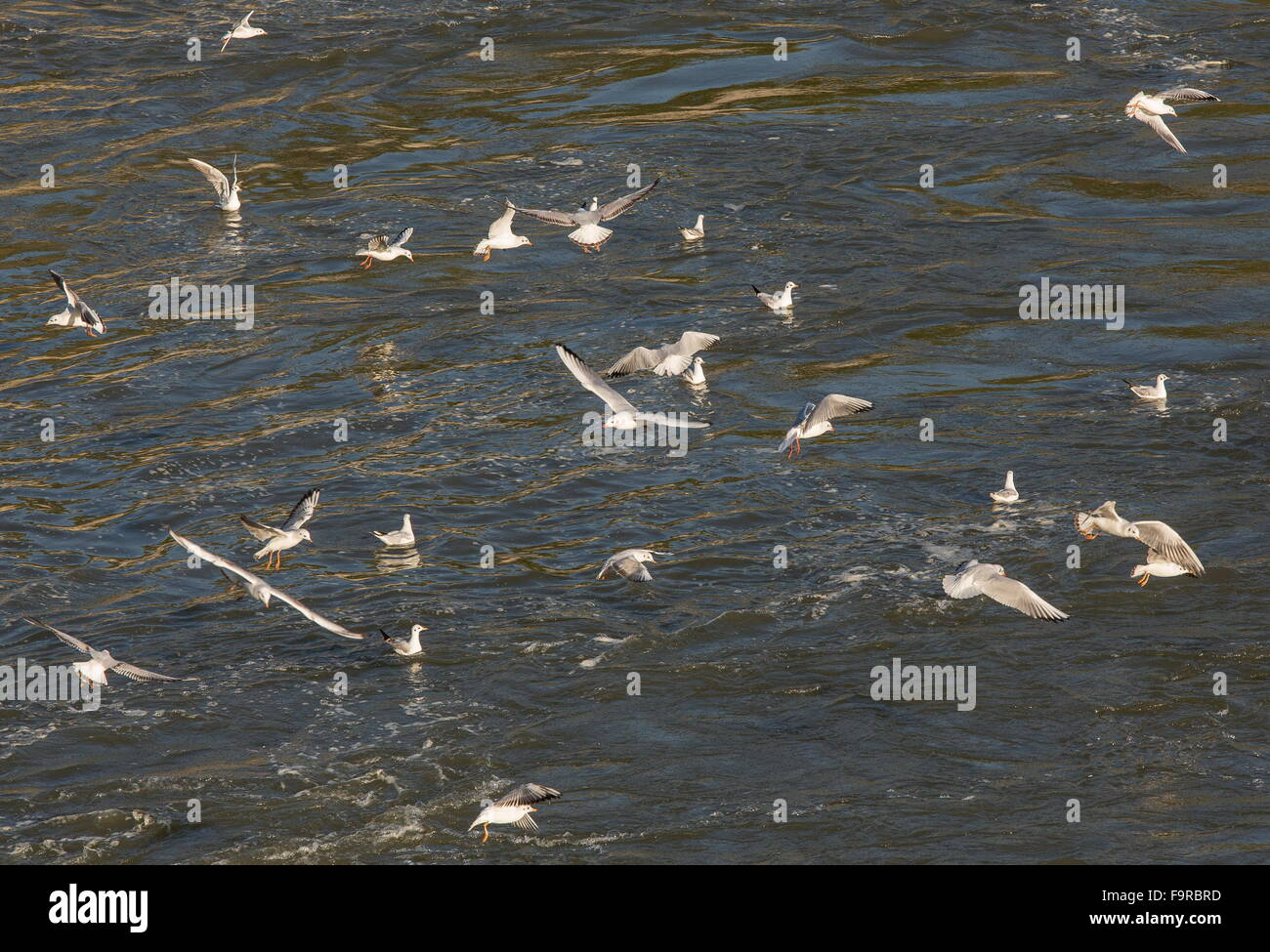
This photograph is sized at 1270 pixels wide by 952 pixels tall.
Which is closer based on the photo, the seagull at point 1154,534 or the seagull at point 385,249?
the seagull at point 1154,534

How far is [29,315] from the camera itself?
20406mm

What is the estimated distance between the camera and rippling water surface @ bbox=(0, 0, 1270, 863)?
38.2ft

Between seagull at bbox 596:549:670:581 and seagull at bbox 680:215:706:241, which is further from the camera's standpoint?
seagull at bbox 680:215:706:241

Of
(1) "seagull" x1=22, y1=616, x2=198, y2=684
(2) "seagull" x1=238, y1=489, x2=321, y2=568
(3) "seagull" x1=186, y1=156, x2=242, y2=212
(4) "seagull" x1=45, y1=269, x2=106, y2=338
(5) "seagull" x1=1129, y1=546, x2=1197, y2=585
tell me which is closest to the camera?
(1) "seagull" x1=22, y1=616, x2=198, y2=684

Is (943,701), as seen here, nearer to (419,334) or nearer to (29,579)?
(29,579)

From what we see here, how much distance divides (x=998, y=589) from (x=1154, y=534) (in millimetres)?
1598

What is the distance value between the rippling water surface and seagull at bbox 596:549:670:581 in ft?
0.92

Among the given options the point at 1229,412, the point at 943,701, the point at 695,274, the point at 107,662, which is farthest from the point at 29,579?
the point at 1229,412

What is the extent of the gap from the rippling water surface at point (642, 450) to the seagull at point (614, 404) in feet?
1.83

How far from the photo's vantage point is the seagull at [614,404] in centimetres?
1548

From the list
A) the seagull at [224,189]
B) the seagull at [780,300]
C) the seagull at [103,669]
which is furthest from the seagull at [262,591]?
the seagull at [224,189]

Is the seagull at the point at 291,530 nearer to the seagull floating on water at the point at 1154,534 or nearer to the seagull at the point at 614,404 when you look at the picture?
the seagull at the point at 614,404

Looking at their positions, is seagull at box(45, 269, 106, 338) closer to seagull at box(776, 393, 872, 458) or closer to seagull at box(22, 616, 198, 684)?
seagull at box(22, 616, 198, 684)

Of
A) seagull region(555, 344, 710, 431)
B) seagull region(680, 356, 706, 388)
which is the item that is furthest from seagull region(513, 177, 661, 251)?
seagull region(555, 344, 710, 431)
